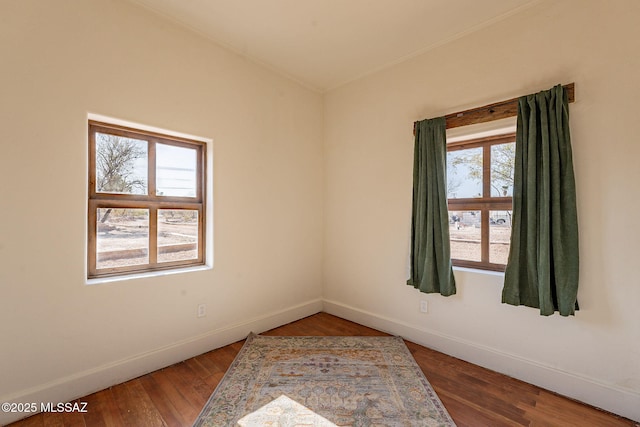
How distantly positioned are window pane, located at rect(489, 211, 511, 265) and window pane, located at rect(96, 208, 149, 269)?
303 cm

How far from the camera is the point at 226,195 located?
2.84 m

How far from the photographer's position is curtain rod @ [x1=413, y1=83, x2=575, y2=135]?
7.66 feet

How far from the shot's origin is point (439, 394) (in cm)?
209

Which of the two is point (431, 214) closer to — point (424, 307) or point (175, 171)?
point (424, 307)

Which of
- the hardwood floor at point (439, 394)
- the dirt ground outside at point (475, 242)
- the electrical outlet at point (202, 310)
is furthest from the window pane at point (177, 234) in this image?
the dirt ground outside at point (475, 242)

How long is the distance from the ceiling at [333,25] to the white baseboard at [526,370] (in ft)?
9.15

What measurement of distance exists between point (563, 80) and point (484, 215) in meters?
1.15

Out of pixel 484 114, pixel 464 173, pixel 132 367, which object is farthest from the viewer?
pixel 464 173

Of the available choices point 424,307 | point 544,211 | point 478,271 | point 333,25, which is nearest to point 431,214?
point 478,271

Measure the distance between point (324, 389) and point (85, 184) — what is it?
227cm

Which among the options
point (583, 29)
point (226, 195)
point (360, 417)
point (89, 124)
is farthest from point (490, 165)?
point (89, 124)

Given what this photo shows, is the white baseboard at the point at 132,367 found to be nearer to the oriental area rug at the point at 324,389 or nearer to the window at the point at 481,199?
the oriental area rug at the point at 324,389

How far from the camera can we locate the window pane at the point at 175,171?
100 inches

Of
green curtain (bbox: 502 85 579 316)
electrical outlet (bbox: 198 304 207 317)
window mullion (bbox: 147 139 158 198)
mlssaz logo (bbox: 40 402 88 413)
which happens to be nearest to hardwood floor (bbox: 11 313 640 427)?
mlssaz logo (bbox: 40 402 88 413)
